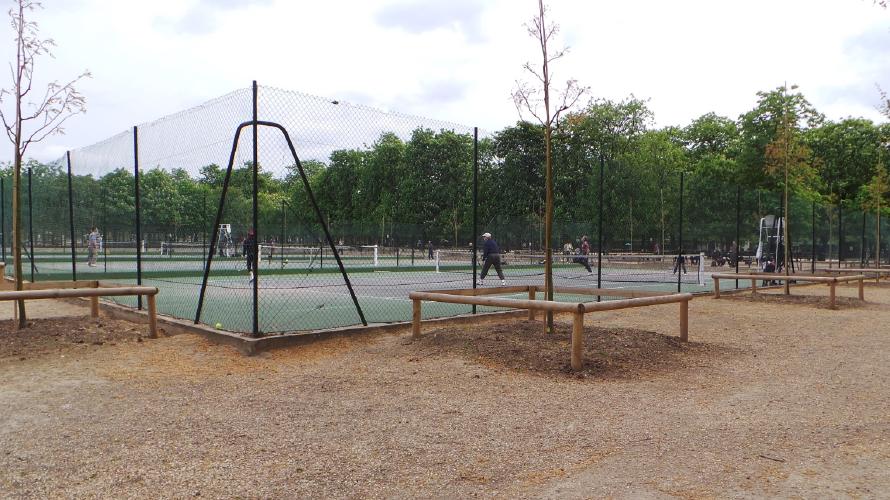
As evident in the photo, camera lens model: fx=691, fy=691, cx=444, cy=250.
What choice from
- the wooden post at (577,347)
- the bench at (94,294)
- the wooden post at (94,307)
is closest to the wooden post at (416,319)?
the wooden post at (577,347)

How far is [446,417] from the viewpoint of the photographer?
4633mm

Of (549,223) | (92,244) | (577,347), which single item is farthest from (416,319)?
(92,244)

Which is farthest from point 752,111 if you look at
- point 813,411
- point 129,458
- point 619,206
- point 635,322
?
point 129,458

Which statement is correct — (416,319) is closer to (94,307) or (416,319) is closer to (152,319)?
(152,319)

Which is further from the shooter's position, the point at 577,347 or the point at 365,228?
the point at 365,228

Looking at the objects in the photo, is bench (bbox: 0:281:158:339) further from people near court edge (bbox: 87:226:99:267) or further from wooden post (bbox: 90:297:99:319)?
people near court edge (bbox: 87:226:99:267)

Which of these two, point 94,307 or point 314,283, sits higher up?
point 94,307

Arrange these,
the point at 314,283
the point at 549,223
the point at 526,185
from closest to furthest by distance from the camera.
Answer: the point at 549,223, the point at 314,283, the point at 526,185

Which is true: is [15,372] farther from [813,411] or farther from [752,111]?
[752,111]

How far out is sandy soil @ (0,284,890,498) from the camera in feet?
11.2

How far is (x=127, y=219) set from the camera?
62.4 ft

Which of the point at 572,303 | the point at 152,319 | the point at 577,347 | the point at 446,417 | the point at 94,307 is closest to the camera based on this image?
the point at 446,417

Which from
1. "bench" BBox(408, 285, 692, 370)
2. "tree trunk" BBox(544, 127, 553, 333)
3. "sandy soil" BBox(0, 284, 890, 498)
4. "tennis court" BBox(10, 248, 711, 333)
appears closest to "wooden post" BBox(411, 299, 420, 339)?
"bench" BBox(408, 285, 692, 370)

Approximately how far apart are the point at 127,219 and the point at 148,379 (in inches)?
581
